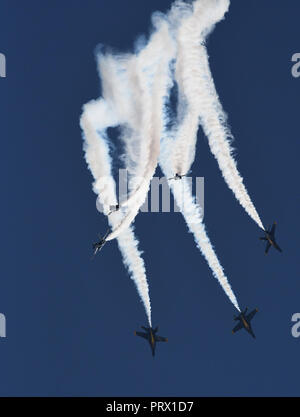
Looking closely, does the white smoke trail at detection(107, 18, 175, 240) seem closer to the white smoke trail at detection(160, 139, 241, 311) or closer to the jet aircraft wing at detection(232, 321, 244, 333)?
the white smoke trail at detection(160, 139, 241, 311)

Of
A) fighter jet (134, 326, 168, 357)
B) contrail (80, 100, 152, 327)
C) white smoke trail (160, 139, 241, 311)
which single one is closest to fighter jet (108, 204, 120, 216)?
contrail (80, 100, 152, 327)

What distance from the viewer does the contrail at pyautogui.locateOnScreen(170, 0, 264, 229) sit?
A: 24.0 meters

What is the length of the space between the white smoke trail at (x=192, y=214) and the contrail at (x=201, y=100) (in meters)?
0.62

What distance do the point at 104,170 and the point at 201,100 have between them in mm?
6135

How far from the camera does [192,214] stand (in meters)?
30.1

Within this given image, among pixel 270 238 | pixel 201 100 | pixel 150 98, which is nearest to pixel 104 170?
pixel 150 98

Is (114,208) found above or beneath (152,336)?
above

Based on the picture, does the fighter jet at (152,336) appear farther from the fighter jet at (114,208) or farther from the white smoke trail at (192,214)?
the fighter jet at (114,208)

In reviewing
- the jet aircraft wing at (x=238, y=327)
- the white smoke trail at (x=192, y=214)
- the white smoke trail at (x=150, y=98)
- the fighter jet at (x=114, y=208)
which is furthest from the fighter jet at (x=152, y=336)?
the white smoke trail at (x=150, y=98)

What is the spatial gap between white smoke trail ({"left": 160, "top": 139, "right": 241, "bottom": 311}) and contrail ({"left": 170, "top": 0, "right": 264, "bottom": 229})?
620 mm

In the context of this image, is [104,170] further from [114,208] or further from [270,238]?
[270,238]

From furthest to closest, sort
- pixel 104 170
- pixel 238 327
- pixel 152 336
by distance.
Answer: pixel 238 327
pixel 152 336
pixel 104 170
